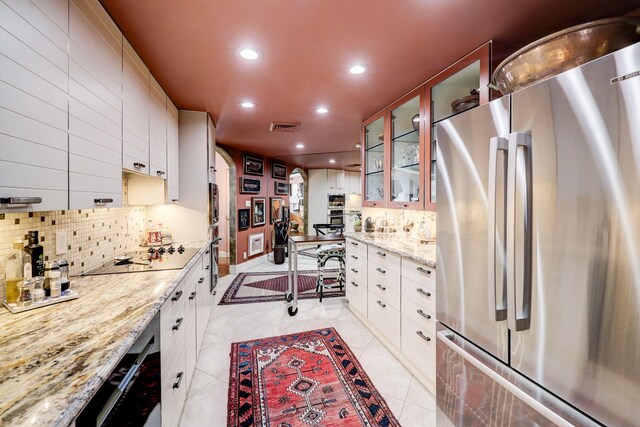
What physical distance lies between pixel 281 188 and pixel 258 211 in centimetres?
108

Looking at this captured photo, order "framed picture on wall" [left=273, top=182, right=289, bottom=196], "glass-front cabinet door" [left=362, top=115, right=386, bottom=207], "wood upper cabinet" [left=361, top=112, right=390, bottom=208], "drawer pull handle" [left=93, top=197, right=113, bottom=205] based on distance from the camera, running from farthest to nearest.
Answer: "framed picture on wall" [left=273, top=182, right=289, bottom=196] < "glass-front cabinet door" [left=362, top=115, right=386, bottom=207] < "wood upper cabinet" [left=361, top=112, right=390, bottom=208] < "drawer pull handle" [left=93, top=197, right=113, bottom=205]

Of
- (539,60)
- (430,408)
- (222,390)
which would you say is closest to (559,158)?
(539,60)

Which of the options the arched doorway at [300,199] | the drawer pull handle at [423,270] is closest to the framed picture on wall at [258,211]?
the arched doorway at [300,199]

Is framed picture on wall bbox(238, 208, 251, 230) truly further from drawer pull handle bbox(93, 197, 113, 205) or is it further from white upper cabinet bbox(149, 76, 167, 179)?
drawer pull handle bbox(93, 197, 113, 205)

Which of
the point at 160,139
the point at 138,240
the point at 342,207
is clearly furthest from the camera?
the point at 342,207

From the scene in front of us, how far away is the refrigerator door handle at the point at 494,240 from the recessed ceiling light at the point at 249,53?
166 centimetres

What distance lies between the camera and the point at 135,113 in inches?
75.8

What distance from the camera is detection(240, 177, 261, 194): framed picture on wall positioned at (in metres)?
5.56

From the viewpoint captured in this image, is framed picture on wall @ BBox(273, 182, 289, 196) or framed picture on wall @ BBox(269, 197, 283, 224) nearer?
framed picture on wall @ BBox(269, 197, 283, 224)

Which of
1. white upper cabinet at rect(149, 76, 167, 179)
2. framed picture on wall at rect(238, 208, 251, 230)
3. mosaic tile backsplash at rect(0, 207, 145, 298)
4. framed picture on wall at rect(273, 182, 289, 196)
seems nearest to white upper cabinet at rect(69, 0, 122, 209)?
mosaic tile backsplash at rect(0, 207, 145, 298)

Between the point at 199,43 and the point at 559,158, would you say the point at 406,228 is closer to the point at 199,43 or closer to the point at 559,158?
the point at 559,158

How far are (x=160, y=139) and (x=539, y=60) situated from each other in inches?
106

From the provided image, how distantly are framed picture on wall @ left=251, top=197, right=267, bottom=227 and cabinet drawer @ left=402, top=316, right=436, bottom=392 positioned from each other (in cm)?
439

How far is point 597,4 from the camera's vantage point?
1524mm
